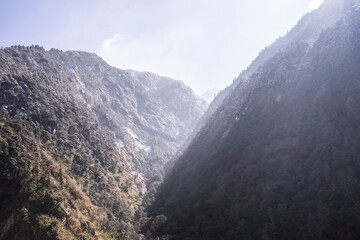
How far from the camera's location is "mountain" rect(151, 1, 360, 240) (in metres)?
72.2

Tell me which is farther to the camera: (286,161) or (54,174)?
(286,161)

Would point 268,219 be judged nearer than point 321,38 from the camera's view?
Yes

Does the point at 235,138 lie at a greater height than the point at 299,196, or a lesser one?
greater

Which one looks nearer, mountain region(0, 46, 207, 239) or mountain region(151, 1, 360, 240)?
mountain region(0, 46, 207, 239)

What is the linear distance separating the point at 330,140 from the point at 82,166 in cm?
10230

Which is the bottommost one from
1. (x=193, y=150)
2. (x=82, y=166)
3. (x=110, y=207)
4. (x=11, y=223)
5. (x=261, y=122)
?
(x=11, y=223)

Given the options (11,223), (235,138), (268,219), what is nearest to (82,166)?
(11,223)

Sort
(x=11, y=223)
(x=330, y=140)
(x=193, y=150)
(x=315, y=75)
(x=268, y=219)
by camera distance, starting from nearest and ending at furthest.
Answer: (x=11, y=223), (x=268, y=219), (x=330, y=140), (x=315, y=75), (x=193, y=150)

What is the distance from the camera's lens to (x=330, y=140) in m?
87.3

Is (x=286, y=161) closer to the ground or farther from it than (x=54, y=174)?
farther from it

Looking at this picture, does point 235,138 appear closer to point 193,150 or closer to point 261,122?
point 261,122

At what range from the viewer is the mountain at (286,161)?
237 ft

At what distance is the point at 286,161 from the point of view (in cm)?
9125

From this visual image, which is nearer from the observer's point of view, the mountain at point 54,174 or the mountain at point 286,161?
the mountain at point 54,174
